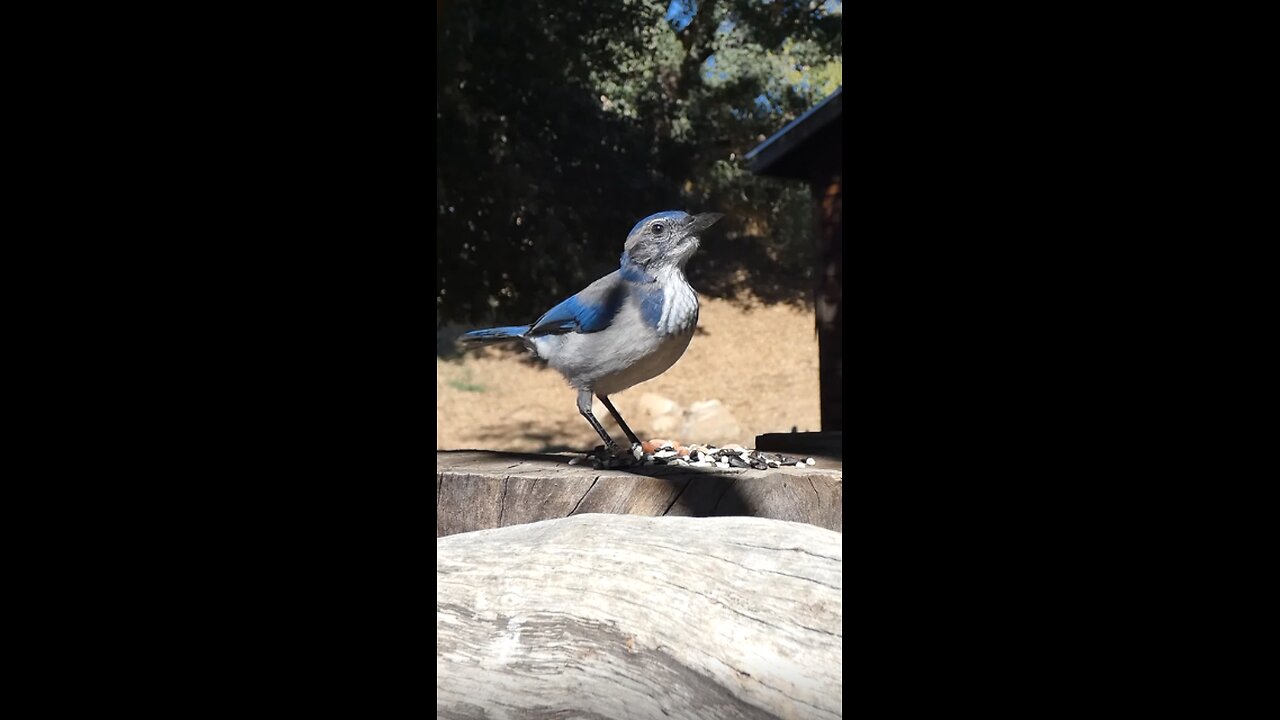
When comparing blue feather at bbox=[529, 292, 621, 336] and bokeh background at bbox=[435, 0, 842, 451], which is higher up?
bokeh background at bbox=[435, 0, 842, 451]

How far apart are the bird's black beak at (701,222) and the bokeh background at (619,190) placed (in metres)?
3.02

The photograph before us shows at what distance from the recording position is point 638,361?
264 centimetres

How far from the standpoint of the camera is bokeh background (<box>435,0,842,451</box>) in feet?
19.6

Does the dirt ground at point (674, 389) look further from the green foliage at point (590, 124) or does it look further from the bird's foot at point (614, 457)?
the bird's foot at point (614, 457)

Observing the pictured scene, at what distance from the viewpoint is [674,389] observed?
8695 millimetres

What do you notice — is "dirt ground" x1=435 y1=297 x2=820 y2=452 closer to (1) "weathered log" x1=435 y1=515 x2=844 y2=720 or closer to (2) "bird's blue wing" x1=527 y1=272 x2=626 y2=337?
(2) "bird's blue wing" x1=527 y1=272 x2=626 y2=337

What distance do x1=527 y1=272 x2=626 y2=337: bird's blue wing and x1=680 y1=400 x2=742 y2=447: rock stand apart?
494cm

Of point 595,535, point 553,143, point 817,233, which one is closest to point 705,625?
point 595,535

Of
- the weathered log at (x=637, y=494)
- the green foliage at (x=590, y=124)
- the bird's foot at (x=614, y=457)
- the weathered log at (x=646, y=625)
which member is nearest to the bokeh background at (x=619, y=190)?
the green foliage at (x=590, y=124)

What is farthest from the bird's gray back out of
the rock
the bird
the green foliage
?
the rock

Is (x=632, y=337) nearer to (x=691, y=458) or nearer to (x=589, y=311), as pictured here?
(x=589, y=311)

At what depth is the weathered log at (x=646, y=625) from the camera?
5.85 ft
